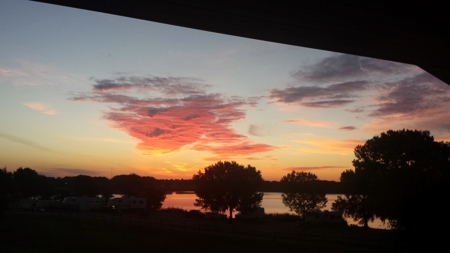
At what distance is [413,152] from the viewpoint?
4194cm

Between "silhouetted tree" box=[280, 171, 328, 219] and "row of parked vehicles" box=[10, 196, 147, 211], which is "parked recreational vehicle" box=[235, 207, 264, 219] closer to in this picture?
"silhouetted tree" box=[280, 171, 328, 219]

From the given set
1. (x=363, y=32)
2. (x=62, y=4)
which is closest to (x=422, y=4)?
(x=363, y=32)

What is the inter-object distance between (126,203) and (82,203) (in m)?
8.14

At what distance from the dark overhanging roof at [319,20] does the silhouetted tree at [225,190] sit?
4958 cm

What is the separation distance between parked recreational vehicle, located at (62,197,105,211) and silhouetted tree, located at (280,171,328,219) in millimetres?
32964

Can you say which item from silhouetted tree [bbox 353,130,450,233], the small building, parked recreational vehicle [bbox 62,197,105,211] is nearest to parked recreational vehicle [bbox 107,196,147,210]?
parked recreational vehicle [bbox 62,197,105,211]

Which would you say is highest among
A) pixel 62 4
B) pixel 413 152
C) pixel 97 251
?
pixel 413 152

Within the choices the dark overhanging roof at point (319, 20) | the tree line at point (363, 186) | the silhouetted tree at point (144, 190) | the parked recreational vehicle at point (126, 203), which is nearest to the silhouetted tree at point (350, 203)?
the tree line at point (363, 186)

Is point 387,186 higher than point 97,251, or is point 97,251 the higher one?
point 387,186

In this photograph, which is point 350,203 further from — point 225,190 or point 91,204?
point 91,204

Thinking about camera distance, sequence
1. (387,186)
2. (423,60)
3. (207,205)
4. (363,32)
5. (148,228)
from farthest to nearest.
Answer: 1. (207,205)
2. (148,228)
3. (387,186)
4. (423,60)
5. (363,32)

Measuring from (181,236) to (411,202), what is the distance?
18.1 meters

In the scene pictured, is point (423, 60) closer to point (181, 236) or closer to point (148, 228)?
point (181, 236)

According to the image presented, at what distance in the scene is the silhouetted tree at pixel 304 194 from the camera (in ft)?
208
